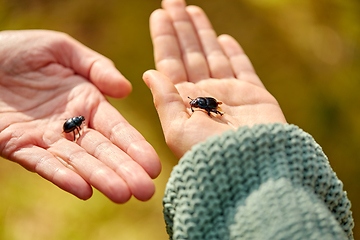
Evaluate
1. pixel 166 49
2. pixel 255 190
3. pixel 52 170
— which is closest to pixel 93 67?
pixel 166 49

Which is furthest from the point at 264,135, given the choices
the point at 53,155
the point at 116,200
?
the point at 53,155

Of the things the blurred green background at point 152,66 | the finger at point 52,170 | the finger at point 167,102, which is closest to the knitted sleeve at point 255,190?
the finger at point 167,102

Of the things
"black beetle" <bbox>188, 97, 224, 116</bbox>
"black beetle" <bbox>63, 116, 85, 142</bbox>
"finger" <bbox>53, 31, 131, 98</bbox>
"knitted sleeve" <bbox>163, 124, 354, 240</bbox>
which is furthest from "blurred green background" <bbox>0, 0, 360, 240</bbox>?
"knitted sleeve" <bbox>163, 124, 354, 240</bbox>

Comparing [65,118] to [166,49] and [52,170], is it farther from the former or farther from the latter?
[166,49]

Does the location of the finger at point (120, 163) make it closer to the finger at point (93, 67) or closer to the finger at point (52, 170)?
the finger at point (52, 170)

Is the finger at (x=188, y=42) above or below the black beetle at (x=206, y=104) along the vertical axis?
above

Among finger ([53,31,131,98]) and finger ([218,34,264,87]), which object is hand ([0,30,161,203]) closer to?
finger ([53,31,131,98])

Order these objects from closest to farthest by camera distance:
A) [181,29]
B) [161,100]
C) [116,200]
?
[116,200] → [161,100] → [181,29]

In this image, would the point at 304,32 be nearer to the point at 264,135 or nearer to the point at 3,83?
the point at 264,135
